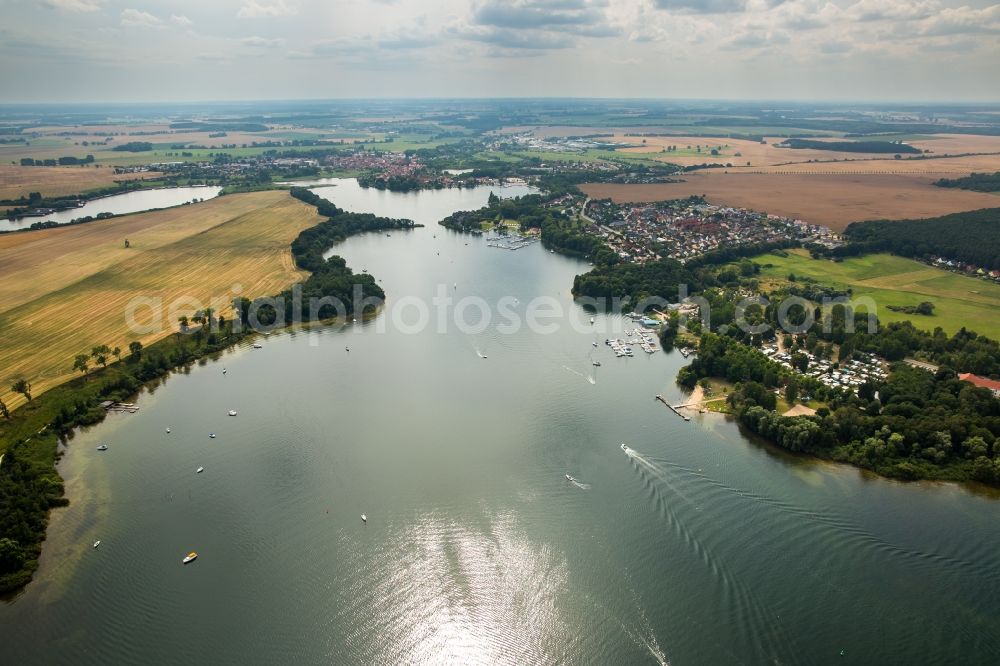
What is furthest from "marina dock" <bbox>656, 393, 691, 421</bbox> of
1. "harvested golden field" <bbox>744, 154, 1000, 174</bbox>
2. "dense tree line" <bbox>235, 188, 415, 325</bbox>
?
"harvested golden field" <bbox>744, 154, 1000, 174</bbox>

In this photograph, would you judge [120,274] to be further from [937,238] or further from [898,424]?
[937,238]

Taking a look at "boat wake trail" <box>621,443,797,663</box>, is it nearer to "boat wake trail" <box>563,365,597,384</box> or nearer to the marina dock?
the marina dock

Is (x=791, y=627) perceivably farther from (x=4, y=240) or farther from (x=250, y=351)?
(x=4, y=240)

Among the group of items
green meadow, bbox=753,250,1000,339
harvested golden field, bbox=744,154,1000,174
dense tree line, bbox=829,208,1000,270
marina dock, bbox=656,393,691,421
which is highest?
harvested golden field, bbox=744,154,1000,174

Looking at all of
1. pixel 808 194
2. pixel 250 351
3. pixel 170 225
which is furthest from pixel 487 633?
pixel 808 194

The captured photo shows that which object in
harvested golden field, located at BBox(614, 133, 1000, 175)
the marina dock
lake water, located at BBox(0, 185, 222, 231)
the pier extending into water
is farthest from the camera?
harvested golden field, located at BBox(614, 133, 1000, 175)

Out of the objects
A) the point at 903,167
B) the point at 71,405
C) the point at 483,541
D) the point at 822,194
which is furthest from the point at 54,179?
the point at 903,167

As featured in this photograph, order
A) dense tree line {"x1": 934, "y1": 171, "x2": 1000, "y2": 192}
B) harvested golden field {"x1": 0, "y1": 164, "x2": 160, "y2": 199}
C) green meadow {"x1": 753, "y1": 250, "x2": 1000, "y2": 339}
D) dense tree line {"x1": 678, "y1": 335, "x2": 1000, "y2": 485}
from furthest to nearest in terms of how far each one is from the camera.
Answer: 1. harvested golden field {"x1": 0, "y1": 164, "x2": 160, "y2": 199}
2. dense tree line {"x1": 934, "y1": 171, "x2": 1000, "y2": 192}
3. green meadow {"x1": 753, "y1": 250, "x2": 1000, "y2": 339}
4. dense tree line {"x1": 678, "y1": 335, "x2": 1000, "y2": 485}
